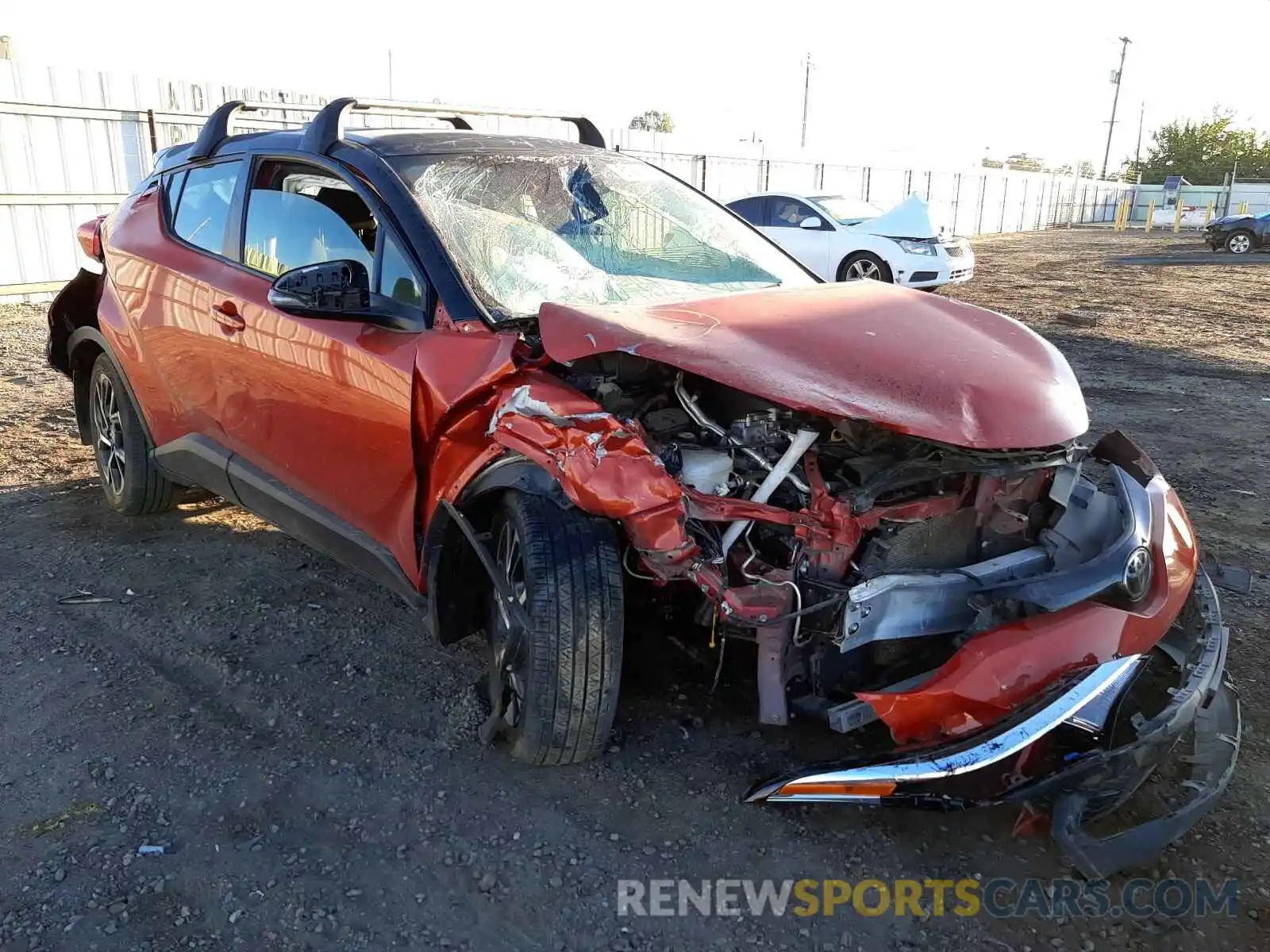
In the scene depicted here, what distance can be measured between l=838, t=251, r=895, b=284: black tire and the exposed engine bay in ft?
38.1

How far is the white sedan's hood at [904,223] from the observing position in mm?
14094

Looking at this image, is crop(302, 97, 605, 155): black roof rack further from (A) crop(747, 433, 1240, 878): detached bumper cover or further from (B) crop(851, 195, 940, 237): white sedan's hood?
(B) crop(851, 195, 940, 237): white sedan's hood

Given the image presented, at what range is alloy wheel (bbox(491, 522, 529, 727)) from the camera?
277 cm

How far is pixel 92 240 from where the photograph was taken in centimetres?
477

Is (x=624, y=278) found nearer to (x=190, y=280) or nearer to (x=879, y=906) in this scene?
(x=190, y=280)

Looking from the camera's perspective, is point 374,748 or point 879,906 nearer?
point 879,906

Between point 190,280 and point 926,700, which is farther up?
point 190,280

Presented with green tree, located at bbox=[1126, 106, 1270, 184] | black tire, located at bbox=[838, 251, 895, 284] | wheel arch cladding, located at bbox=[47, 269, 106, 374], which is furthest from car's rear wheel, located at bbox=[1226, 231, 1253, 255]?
green tree, located at bbox=[1126, 106, 1270, 184]

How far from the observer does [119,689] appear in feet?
10.8

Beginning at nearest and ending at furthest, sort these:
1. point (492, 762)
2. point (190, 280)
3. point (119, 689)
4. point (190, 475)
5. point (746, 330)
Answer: point (746, 330) < point (492, 762) < point (119, 689) < point (190, 280) < point (190, 475)

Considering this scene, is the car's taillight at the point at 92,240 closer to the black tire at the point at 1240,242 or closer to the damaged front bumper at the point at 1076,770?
the damaged front bumper at the point at 1076,770

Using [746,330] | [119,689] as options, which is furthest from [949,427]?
[119,689]

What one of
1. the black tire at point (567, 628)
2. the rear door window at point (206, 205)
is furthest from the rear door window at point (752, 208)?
the black tire at point (567, 628)

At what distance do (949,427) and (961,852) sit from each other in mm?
1135
